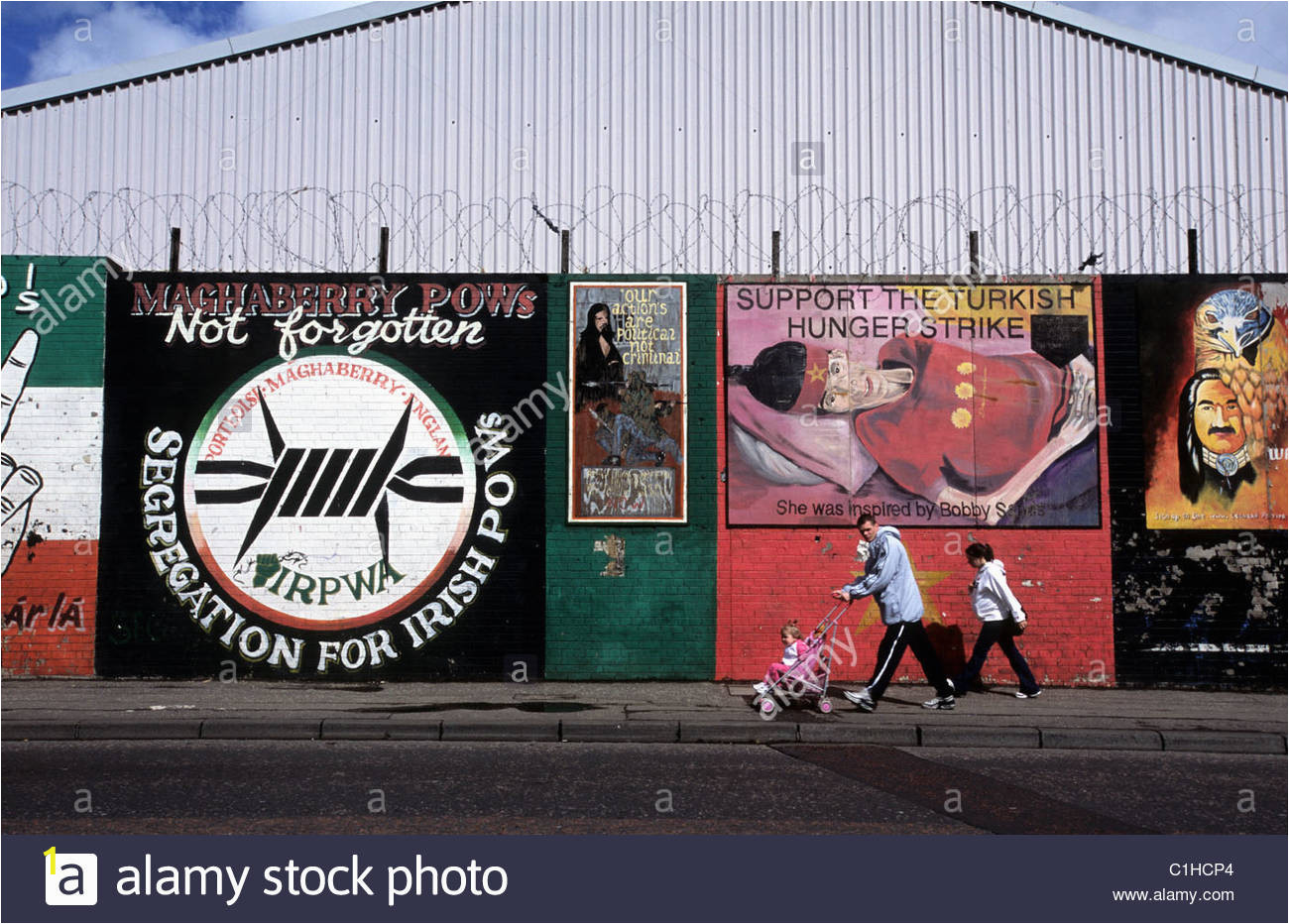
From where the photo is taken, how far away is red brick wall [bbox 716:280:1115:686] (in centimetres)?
1210

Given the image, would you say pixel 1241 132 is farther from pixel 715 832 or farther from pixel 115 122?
pixel 115 122

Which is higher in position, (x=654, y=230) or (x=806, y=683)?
(x=654, y=230)

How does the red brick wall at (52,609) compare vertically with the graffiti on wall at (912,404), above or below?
below

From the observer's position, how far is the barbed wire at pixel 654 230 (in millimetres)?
13484

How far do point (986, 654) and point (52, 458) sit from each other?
10580mm

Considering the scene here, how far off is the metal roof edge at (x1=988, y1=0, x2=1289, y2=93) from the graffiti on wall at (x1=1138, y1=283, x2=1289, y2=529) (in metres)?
4.11

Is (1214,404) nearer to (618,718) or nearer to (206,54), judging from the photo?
(618,718)

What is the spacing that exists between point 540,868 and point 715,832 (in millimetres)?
1142

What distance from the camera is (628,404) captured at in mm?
12375

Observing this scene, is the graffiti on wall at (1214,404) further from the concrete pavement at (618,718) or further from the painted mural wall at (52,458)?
the painted mural wall at (52,458)

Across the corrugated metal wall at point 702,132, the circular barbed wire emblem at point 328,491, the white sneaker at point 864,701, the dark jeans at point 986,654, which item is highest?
the corrugated metal wall at point 702,132

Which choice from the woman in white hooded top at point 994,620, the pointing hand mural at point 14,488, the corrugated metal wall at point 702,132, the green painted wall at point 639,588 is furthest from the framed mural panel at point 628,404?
A: the pointing hand mural at point 14,488

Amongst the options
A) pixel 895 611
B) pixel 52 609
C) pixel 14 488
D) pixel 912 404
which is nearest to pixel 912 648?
pixel 895 611

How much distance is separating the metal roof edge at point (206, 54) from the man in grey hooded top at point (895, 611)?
10360 mm
